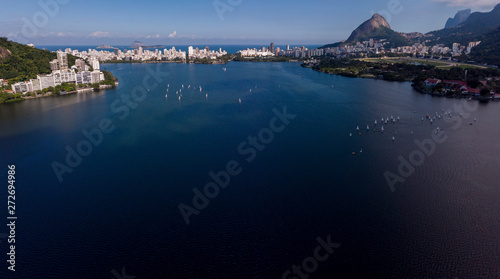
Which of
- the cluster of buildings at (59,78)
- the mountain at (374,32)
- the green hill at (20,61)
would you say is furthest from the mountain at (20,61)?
the mountain at (374,32)

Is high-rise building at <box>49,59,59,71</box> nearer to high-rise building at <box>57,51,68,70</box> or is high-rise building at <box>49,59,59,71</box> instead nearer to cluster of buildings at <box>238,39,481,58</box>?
high-rise building at <box>57,51,68,70</box>

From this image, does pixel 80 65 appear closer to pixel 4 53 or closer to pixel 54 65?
pixel 54 65

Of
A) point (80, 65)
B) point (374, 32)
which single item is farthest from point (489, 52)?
point (80, 65)

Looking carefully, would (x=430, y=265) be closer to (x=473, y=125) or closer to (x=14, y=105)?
(x=473, y=125)

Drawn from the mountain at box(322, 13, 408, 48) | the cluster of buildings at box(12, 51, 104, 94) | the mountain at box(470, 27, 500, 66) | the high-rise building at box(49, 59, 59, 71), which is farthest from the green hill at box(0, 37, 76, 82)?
the mountain at box(322, 13, 408, 48)

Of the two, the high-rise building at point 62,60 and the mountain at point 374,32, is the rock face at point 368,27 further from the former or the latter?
the high-rise building at point 62,60

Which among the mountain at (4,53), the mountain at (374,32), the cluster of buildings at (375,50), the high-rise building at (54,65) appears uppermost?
the mountain at (374,32)

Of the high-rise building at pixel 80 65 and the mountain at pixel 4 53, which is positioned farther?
the high-rise building at pixel 80 65
